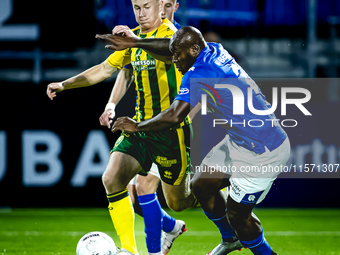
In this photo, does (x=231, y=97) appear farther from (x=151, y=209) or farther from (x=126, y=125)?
(x=151, y=209)

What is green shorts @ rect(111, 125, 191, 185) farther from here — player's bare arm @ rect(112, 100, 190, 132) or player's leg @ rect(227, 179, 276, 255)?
player's leg @ rect(227, 179, 276, 255)

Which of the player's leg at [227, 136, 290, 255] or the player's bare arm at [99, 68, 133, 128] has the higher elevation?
the player's bare arm at [99, 68, 133, 128]

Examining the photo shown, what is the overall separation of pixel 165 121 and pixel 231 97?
46cm

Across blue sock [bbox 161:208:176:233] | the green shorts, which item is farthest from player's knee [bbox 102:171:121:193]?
blue sock [bbox 161:208:176:233]

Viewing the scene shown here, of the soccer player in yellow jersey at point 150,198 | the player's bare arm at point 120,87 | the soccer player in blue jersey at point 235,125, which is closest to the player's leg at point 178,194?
the soccer player in yellow jersey at point 150,198

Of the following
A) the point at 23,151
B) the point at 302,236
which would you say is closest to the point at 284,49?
the point at 302,236

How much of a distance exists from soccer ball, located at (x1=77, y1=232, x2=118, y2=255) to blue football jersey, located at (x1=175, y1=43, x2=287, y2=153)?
1.17 metres

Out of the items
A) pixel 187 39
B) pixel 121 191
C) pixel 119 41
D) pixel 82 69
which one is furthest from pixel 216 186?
pixel 82 69

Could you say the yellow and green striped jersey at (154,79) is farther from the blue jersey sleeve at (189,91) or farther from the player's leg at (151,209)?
the blue jersey sleeve at (189,91)

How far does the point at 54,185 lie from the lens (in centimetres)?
638

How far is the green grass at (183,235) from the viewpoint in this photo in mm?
4445

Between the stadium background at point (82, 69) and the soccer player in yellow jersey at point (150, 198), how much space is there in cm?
218

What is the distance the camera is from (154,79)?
12.3ft

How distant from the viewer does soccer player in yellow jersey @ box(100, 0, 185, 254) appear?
12.3 feet
